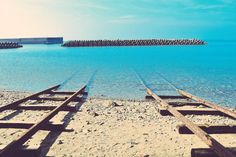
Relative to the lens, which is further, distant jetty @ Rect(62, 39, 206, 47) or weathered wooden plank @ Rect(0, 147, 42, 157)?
distant jetty @ Rect(62, 39, 206, 47)

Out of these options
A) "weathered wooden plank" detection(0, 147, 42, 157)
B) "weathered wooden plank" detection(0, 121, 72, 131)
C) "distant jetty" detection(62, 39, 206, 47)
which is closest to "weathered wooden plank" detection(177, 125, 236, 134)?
"weathered wooden plank" detection(0, 121, 72, 131)

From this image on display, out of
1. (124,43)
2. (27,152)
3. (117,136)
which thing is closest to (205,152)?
(117,136)

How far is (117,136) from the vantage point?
7.78 meters

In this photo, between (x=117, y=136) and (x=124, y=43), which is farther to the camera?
(x=124, y=43)

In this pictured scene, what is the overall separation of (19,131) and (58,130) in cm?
109

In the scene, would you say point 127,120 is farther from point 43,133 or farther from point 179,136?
point 43,133

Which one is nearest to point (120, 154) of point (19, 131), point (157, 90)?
point (19, 131)

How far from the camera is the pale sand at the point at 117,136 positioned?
6.60 meters

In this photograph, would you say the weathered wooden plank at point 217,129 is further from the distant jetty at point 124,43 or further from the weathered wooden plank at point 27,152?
the distant jetty at point 124,43

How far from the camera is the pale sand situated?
21.6 feet

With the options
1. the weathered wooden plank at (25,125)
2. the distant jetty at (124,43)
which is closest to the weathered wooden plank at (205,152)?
the weathered wooden plank at (25,125)

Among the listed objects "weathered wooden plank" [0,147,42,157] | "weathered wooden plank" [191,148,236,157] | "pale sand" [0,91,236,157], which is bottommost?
"pale sand" [0,91,236,157]

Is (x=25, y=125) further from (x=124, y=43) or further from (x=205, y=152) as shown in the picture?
(x=124, y=43)

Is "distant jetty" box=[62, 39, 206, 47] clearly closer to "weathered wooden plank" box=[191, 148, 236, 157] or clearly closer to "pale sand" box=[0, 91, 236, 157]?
"pale sand" box=[0, 91, 236, 157]
